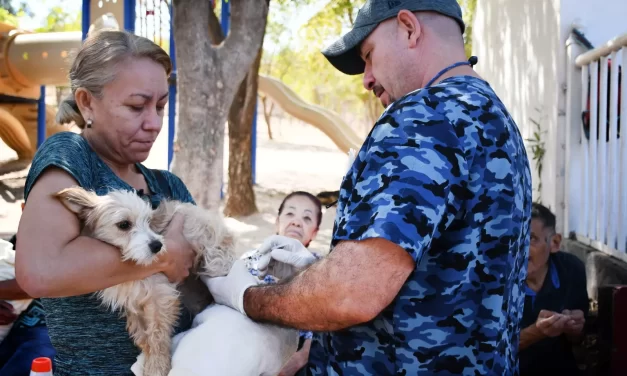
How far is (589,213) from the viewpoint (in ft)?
19.7

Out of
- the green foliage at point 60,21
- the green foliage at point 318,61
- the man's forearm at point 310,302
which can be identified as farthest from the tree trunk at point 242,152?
the green foliage at point 60,21

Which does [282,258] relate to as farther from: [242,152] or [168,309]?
[242,152]

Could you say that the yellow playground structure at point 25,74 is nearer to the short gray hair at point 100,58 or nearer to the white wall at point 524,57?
the white wall at point 524,57

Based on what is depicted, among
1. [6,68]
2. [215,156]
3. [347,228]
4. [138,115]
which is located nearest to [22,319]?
[138,115]

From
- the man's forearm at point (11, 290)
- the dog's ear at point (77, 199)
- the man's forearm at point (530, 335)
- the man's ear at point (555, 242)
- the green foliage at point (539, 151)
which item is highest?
the green foliage at point (539, 151)

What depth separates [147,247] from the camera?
240cm

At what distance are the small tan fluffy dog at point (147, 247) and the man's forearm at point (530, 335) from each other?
5.92 feet

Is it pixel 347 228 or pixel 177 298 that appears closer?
pixel 347 228

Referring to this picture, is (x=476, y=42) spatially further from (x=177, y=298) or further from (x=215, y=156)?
(x=177, y=298)

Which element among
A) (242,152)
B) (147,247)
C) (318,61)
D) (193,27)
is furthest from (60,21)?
(147,247)

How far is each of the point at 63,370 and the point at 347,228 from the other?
1.23 metres

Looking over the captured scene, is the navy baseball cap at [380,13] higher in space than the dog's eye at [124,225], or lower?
higher

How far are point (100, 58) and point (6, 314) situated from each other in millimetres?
1836

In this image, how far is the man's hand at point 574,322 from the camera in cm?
379
